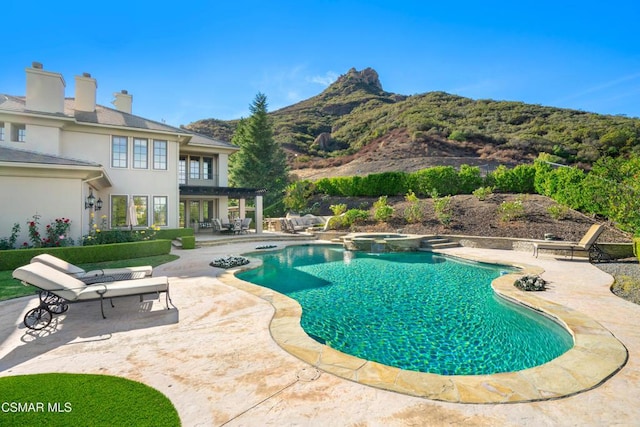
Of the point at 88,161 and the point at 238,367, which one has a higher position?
the point at 88,161

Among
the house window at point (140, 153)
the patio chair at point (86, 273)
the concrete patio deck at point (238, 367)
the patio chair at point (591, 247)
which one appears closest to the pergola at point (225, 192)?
the house window at point (140, 153)

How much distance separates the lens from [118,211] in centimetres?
1573

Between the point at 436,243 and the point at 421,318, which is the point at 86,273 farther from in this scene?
the point at 436,243

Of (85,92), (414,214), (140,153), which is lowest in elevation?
(414,214)

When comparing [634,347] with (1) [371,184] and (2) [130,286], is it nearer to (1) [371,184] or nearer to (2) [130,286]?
(2) [130,286]

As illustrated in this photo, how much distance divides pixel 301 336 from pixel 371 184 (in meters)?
22.0

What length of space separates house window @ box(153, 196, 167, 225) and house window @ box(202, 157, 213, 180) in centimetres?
446

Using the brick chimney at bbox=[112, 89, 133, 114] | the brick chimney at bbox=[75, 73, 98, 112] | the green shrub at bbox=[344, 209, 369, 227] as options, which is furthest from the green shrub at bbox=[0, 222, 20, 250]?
the green shrub at bbox=[344, 209, 369, 227]

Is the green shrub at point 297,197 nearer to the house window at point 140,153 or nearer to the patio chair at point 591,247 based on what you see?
the house window at point 140,153

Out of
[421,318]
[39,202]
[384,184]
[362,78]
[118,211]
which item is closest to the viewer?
[421,318]

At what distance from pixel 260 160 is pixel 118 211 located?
16250 mm

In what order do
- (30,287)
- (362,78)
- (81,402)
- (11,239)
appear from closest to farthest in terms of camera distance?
1. (81,402)
2. (30,287)
3. (11,239)
4. (362,78)

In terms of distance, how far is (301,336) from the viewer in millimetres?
4258

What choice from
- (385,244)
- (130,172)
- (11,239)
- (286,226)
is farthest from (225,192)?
(385,244)
